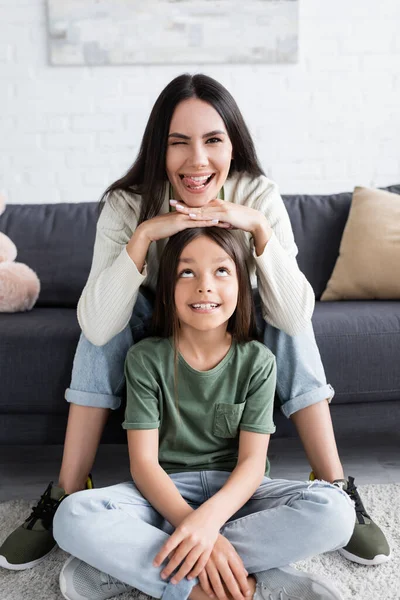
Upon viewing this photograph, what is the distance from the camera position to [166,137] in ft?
4.79

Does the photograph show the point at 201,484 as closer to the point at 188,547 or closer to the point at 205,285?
the point at 188,547

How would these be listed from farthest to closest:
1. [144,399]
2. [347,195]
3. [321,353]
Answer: [347,195] → [321,353] → [144,399]

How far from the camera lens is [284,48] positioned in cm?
277

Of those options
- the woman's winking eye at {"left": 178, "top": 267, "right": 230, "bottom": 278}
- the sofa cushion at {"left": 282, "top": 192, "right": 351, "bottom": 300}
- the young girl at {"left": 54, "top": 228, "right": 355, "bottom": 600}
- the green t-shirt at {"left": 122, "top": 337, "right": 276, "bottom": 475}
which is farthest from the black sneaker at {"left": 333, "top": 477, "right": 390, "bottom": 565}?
the sofa cushion at {"left": 282, "top": 192, "right": 351, "bottom": 300}

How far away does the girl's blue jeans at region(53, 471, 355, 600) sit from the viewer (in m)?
1.15

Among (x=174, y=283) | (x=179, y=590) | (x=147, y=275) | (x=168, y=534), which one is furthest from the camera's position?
(x=147, y=275)

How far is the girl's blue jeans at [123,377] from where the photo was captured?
1.47 meters

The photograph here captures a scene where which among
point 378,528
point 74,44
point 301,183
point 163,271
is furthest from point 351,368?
point 74,44

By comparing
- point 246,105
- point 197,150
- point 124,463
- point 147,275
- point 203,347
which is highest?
point 246,105

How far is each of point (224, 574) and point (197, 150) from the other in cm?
78

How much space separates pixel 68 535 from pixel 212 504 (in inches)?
9.6

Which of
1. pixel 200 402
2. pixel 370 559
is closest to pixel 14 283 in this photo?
pixel 200 402

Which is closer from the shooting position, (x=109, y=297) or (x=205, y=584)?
(x=205, y=584)

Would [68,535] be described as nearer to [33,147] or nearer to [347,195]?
[347,195]
